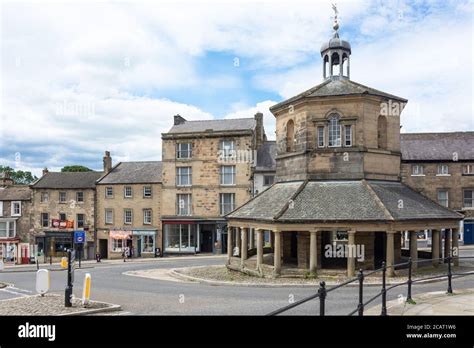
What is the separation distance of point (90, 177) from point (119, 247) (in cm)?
873

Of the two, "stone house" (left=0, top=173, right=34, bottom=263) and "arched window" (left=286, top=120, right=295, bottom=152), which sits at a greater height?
"arched window" (left=286, top=120, right=295, bottom=152)

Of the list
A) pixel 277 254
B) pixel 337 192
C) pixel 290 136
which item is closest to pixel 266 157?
pixel 290 136

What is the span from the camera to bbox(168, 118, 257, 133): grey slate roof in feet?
137

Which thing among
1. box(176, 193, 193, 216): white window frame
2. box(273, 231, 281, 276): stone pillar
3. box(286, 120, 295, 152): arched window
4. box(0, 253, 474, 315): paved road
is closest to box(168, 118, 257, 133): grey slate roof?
box(176, 193, 193, 216): white window frame

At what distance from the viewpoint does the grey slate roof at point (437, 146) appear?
39.8 metres

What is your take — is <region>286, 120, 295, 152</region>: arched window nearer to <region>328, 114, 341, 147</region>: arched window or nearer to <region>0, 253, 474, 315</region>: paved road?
<region>328, 114, 341, 147</region>: arched window

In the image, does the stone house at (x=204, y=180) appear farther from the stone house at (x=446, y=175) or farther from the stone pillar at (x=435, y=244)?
the stone pillar at (x=435, y=244)

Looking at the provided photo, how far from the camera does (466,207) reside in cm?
3969

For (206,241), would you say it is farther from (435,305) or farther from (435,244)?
(435,305)

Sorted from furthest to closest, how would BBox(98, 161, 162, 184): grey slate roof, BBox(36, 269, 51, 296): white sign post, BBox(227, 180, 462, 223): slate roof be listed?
BBox(98, 161, 162, 184): grey slate roof, BBox(227, 180, 462, 223): slate roof, BBox(36, 269, 51, 296): white sign post

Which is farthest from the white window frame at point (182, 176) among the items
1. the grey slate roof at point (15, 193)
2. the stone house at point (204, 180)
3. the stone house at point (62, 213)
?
the grey slate roof at point (15, 193)

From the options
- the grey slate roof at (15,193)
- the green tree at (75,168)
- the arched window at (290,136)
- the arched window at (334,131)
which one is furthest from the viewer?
the green tree at (75,168)

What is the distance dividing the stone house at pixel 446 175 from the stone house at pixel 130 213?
2445 centimetres

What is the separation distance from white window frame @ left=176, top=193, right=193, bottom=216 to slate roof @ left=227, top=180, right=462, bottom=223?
58.6ft
